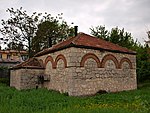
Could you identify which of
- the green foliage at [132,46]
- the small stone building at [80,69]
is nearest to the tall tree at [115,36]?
the green foliage at [132,46]

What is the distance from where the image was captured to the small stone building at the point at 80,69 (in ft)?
63.8

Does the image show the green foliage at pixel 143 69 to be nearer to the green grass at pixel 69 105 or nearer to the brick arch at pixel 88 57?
the brick arch at pixel 88 57

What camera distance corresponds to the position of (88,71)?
20.1m

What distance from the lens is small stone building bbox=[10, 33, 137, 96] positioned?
19.5 m

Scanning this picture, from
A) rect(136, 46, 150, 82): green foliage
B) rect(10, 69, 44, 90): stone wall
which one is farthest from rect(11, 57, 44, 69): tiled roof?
rect(136, 46, 150, 82): green foliage

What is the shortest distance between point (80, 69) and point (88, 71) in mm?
832

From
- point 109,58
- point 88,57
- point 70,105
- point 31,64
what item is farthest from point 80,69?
point 70,105

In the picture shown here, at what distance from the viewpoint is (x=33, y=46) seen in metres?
36.2

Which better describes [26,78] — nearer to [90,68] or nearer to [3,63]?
[90,68]

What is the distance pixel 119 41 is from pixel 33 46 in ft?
41.6

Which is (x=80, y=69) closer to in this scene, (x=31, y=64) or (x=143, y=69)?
(x=31, y=64)

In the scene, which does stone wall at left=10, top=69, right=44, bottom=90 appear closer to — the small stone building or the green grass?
the small stone building

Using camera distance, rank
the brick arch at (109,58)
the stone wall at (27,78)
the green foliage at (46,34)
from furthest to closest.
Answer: the green foliage at (46,34) < the stone wall at (27,78) < the brick arch at (109,58)

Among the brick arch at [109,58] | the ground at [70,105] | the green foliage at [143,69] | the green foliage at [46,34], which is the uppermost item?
the green foliage at [46,34]
